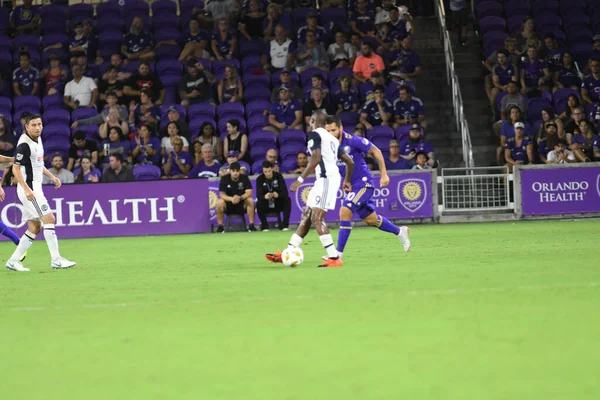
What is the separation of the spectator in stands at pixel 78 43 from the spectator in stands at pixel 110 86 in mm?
1478

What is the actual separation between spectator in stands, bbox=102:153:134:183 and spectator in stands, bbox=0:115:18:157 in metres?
2.48

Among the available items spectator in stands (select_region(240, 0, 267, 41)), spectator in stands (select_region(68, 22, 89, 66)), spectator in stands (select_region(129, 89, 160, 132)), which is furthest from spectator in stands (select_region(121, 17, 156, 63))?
spectator in stands (select_region(240, 0, 267, 41))

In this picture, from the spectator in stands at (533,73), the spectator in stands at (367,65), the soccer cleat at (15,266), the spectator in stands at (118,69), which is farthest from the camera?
the spectator in stands at (118,69)

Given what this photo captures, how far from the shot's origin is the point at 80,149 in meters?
21.5

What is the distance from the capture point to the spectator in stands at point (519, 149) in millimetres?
21359

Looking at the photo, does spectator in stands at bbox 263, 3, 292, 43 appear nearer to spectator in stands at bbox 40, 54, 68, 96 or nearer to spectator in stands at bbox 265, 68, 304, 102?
spectator in stands at bbox 265, 68, 304, 102

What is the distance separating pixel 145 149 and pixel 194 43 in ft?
12.8

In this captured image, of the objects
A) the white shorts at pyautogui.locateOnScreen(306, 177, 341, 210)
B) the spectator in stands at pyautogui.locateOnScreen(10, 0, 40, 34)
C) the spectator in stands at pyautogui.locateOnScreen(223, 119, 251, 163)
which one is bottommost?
the white shorts at pyautogui.locateOnScreen(306, 177, 341, 210)

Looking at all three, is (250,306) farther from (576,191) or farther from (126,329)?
(576,191)

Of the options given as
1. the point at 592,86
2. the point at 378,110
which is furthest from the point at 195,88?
the point at 592,86

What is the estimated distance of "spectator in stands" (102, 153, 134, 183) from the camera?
20.7m

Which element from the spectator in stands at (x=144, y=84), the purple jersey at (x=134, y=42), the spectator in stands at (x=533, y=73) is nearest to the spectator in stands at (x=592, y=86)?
the spectator in stands at (x=533, y=73)

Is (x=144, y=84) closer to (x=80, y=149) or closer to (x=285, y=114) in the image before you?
(x=80, y=149)

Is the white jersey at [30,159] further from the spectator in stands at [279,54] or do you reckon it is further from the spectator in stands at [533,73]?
the spectator in stands at [533,73]
